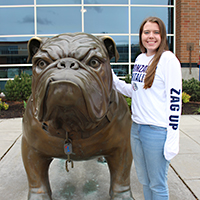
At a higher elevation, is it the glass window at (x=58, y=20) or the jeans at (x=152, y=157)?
the glass window at (x=58, y=20)

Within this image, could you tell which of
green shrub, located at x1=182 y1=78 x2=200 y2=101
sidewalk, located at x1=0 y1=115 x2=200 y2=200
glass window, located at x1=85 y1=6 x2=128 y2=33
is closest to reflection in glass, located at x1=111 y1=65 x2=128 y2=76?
glass window, located at x1=85 y1=6 x2=128 y2=33

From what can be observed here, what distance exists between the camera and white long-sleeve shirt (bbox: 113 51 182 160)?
173cm

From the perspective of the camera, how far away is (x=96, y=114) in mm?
1459

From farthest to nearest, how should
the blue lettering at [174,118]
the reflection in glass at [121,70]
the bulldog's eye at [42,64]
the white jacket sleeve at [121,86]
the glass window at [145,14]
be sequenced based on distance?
the reflection in glass at [121,70] → the glass window at [145,14] → the white jacket sleeve at [121,86] → the blue lettering at [174,118] → the bulldog's eye at [42,64]

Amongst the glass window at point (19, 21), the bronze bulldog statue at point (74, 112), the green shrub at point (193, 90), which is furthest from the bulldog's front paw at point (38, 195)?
the glass window at point (19, 21)

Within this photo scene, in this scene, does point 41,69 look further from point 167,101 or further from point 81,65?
point 167,101

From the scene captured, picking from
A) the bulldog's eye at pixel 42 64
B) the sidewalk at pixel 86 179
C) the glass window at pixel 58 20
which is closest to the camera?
the bulldog's eye at pixel 42 64

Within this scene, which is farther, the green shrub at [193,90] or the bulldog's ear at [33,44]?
the green shrub at [193,90]

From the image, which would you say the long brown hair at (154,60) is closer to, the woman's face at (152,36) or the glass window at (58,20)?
the woman's face at (152,36)

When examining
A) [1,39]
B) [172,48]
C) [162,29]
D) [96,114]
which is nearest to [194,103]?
[172,48]

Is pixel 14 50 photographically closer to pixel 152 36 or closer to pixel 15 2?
pixel 15 2

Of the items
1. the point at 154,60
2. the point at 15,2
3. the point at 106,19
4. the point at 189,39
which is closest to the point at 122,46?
the point at 106,19

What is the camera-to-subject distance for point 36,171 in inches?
87.5

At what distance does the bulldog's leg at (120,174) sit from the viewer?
225 cm
